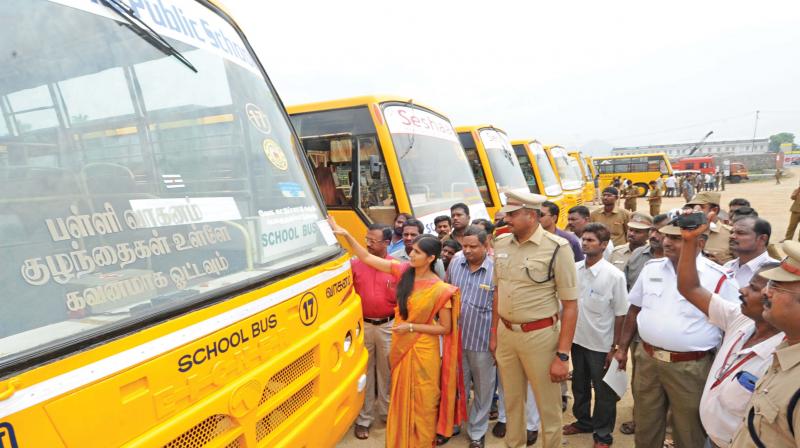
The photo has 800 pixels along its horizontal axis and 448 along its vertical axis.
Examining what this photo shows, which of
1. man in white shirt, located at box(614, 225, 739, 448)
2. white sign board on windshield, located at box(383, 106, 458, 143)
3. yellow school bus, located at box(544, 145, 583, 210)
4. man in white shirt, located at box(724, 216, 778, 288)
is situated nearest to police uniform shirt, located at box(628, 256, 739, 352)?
man in white shirt, located at box(614, 225, 739, 448)

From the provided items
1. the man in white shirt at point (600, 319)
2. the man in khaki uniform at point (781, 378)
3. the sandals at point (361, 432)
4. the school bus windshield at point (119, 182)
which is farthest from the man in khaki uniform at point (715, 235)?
the school bus windshield at point (119, 182)

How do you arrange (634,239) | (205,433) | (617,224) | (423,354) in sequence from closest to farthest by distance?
1. (205,433)
2. (423,354)
3. (634,239)
4. (617,224)

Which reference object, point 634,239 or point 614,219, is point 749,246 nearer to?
point 634,239

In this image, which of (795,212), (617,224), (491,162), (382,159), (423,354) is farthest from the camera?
(795,212)

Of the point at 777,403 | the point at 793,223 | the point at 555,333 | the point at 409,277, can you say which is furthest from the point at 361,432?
the point at 793,223

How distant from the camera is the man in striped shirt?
135 inches

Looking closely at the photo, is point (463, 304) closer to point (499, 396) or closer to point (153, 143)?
point (499, 396)

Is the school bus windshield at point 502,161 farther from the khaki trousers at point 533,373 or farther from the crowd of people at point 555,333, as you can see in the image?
the khaki trousers at point 533,373

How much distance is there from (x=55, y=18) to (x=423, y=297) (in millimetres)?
2376

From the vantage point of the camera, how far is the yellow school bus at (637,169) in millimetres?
29312

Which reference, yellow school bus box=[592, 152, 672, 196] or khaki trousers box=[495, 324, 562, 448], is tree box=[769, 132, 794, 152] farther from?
khaki trousers box=[495, 324, 562, 448]

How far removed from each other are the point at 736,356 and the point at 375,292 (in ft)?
7.81

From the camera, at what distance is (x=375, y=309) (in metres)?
3.62

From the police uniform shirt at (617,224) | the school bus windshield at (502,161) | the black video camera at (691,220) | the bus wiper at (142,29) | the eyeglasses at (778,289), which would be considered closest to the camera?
the eyeglasses at (778,289)
